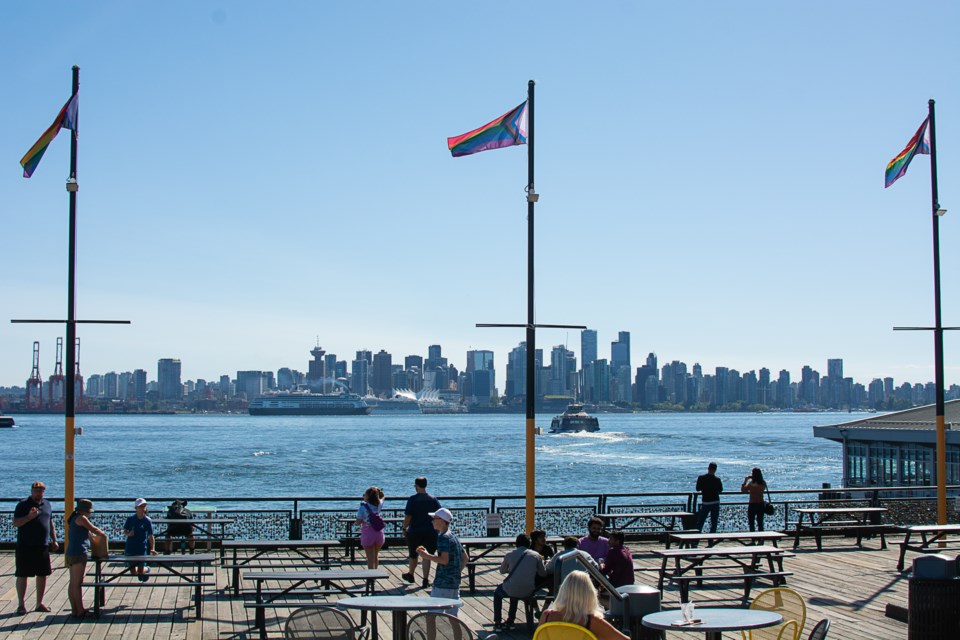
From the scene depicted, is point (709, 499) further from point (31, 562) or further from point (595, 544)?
point (31, 562)

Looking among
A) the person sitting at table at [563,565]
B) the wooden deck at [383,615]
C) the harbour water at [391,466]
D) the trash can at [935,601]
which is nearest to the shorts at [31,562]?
the wooden deck at [383,615]

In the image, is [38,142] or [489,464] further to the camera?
[489,464]

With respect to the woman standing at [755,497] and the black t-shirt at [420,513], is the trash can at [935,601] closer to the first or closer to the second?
the black t-shirt at [420,513]

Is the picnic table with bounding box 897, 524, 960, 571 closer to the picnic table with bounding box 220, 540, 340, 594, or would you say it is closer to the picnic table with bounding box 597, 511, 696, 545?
the picnic table with bounding box 597, 511, 696, 545

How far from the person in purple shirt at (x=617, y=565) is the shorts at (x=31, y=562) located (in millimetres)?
6460

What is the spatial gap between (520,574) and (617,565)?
1087mm

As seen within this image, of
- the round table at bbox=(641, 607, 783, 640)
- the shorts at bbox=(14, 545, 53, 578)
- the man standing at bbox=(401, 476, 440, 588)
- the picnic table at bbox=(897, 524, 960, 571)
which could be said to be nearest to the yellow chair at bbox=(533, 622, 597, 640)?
the round table at bbox=(641, 607, 783, 640)

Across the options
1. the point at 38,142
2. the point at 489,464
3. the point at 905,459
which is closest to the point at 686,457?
the point at 489,464

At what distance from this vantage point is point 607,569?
11383 mm

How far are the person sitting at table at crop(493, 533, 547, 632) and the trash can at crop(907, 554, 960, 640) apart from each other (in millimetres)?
3710

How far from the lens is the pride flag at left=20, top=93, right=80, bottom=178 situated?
1548 centimetres

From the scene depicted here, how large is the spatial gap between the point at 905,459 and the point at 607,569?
23.8 meters

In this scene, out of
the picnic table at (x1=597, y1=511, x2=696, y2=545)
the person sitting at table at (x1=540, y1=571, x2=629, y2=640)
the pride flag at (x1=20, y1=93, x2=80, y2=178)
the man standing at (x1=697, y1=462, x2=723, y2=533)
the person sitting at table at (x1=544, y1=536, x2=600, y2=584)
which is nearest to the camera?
the person sitting at table at (x1=540, y1=571, x2=629, y2=640)

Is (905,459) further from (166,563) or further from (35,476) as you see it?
(35,476)
